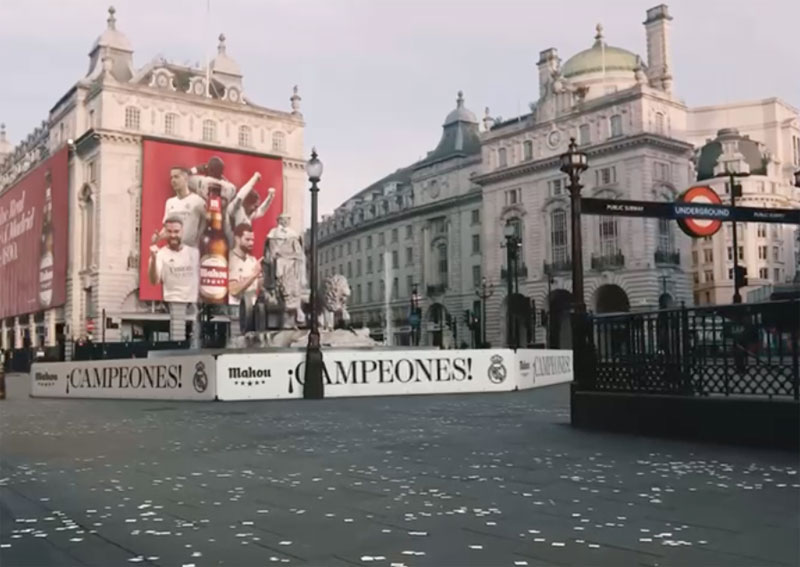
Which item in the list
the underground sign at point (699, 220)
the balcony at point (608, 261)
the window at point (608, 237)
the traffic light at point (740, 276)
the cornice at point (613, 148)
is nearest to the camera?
the underground sign at point (699, 220)

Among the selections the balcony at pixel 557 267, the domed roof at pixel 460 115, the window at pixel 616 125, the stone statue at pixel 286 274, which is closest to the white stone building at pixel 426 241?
the domed roof at pixel 460 115

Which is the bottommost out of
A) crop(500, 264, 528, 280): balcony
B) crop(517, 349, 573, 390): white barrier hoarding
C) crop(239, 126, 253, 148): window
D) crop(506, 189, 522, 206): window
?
crop(517, 349, 573, 390): white barrier hoarding

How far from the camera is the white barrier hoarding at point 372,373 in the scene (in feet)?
65.9

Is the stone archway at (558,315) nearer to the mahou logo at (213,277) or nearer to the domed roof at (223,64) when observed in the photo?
the mahou logo at (213,277)

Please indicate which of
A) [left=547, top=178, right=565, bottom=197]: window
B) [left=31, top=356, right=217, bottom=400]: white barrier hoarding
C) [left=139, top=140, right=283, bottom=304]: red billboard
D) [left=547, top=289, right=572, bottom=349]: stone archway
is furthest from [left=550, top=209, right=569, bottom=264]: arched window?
[left=31, top=356, right=217, bottom=400]: white barrier hoarding

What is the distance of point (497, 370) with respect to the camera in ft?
75.3

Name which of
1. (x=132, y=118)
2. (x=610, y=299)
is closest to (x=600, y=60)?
(x=610, y=299)

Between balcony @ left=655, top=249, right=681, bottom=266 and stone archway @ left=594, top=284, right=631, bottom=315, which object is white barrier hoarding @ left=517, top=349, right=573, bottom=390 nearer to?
balcony @ left=655, top=249, right=681, bottom=266

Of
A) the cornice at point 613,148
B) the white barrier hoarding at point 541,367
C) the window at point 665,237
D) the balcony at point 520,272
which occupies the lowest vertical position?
the white barrier hoarding at point 541,367

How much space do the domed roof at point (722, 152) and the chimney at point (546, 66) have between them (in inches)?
917

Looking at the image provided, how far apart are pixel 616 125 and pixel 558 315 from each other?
1787 centimetres

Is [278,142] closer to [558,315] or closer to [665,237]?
[558,315]

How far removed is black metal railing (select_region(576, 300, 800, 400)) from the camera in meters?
9.63

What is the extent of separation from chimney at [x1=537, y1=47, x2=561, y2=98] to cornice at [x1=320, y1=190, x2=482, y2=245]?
12.2 metres
